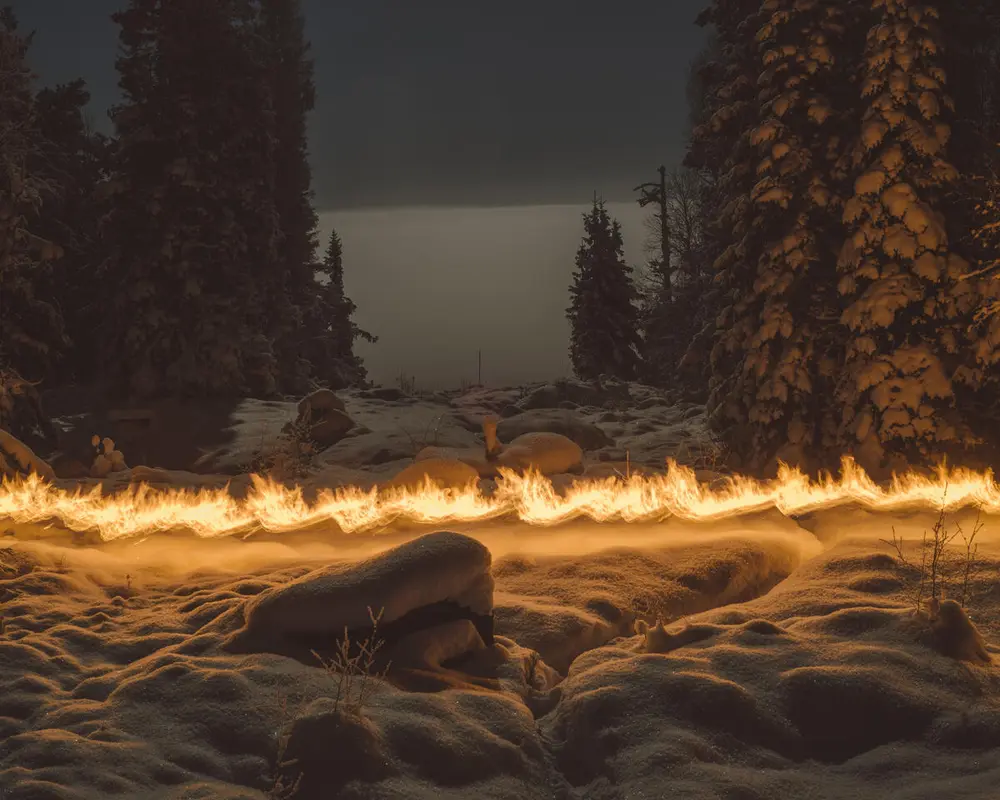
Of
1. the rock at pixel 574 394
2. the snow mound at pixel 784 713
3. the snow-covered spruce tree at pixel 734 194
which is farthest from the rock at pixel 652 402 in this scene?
the snow mound at pixel 784 713

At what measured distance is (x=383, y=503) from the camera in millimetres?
11266

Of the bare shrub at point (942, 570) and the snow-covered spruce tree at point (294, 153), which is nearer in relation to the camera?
the bare shrub at point (942, 570)

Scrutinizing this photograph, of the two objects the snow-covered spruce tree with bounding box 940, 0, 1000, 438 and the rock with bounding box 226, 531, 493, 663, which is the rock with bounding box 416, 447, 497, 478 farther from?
the rock with bounding box 226, 531, 493, 663

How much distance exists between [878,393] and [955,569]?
20.2ft

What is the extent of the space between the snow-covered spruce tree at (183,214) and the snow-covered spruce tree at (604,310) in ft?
57.1

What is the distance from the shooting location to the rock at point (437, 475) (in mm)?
13016

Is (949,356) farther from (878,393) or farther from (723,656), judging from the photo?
(723,656)

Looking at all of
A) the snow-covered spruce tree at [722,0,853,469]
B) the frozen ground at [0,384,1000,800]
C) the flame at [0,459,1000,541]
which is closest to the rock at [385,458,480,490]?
the flame at [0,459,1000,541]

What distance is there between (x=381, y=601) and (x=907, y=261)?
34.2 feet

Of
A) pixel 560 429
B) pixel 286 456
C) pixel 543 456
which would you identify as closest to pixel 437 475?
pixel 543 456

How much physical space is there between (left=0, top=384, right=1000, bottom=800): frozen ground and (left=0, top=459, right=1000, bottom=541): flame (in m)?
1.68

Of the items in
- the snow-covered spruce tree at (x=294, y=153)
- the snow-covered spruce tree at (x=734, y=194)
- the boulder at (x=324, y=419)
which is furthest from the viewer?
the snow-covered spruce tree at (x=294, y=153)

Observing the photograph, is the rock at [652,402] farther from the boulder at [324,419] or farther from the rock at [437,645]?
the rock at [437,645]

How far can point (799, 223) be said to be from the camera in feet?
46.2
